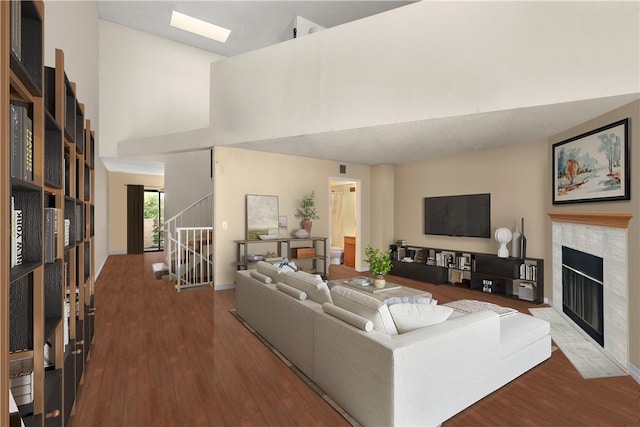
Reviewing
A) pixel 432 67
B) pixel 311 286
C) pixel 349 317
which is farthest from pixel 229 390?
pixel 432 67

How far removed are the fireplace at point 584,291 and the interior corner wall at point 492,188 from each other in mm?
548

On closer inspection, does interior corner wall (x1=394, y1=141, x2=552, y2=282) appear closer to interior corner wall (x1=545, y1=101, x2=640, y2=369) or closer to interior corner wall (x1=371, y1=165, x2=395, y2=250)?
interior corner wall (x1=371, y1=165, x2=395, y2=250)

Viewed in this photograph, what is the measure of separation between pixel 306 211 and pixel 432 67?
12.2 feet

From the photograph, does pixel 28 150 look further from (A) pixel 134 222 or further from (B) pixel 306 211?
(A) pixel 134 222

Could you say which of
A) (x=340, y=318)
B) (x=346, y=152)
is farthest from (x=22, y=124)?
(x=346, y=152)

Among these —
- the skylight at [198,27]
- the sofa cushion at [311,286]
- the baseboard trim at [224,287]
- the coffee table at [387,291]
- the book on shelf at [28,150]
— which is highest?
the skylight at [198,27]

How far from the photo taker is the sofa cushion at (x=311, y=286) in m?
2.77

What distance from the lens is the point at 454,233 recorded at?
6234 millimetres

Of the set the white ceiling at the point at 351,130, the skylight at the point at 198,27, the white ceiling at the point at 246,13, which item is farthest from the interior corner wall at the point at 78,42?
the skylight at the point at 198,27

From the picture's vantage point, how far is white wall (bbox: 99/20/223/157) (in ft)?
23.7

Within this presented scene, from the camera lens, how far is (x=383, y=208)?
297 inches

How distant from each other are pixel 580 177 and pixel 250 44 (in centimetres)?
723

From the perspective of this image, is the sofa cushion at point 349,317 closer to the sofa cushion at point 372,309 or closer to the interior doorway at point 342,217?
the sofa cushion at point 372,309

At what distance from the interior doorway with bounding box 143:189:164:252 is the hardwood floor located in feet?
26.4
